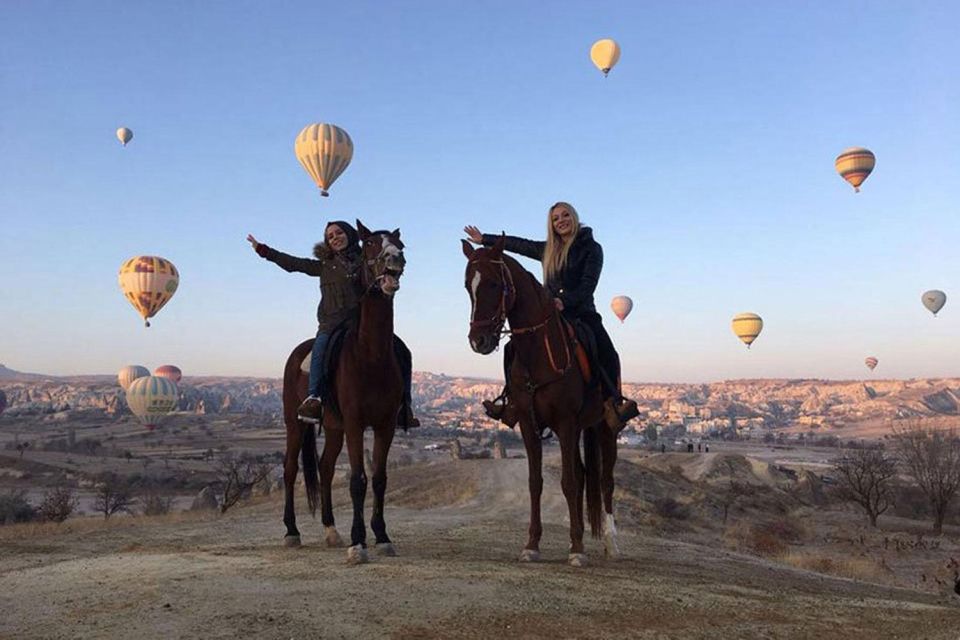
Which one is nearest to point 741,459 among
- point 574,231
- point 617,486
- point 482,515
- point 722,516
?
point 722,516

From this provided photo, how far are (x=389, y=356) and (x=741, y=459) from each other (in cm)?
6012

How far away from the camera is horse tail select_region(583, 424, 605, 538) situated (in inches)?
434

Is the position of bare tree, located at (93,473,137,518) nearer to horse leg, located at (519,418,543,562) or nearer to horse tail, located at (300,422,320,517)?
horse tail, located at (300,422,320,517)

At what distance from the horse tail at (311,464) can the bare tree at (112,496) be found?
44959mm

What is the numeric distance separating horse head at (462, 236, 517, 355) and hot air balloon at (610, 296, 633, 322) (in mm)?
84854

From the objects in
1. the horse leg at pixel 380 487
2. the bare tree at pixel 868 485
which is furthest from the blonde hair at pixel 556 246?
the bare tree at pixel 868 485

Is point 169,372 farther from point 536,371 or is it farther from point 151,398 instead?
point 536,371

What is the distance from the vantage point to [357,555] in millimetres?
8820

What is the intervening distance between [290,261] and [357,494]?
4.21 metres

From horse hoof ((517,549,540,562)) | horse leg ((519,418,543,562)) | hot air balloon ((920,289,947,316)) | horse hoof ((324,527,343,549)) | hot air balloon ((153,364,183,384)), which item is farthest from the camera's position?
hot air balloon ((153,364,183,384))

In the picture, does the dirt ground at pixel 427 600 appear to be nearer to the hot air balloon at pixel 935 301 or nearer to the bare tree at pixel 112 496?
the bare tree at pixel 112 496

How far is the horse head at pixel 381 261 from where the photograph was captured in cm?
876

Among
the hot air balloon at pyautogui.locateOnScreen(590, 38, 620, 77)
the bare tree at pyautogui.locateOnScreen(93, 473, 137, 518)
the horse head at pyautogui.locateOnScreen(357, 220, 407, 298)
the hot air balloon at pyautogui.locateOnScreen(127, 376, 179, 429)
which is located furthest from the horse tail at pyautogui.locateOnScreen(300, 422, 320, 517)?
the hot air balloon at pyautogui.locateOnScreen(127, 376, 179, 429)

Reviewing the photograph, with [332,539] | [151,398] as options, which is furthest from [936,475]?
[151,398]
